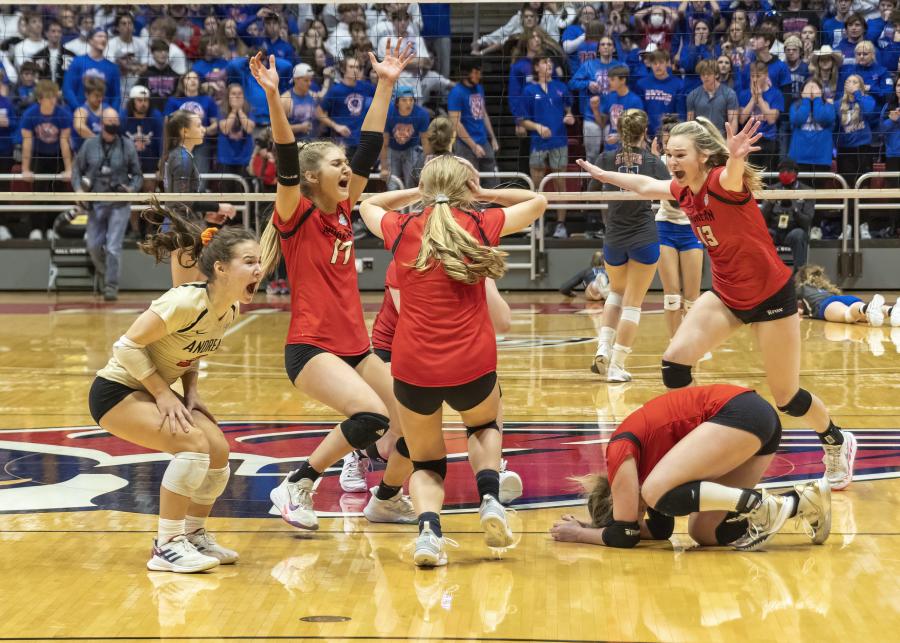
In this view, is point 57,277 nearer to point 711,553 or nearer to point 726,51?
point 726,51

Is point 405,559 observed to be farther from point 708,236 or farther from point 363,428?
point 708,236

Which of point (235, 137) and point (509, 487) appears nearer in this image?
point (509, 487)

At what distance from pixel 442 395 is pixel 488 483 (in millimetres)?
406

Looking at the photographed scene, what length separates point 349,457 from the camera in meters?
6.40

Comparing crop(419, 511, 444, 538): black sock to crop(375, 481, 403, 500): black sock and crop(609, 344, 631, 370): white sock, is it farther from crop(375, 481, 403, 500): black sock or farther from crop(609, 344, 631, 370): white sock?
crop(609, 344, 631, 370): white sock

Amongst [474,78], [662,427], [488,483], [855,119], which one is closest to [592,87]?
[474,78]

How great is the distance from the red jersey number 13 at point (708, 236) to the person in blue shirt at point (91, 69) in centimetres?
1053

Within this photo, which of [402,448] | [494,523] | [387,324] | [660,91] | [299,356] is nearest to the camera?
[494,523]

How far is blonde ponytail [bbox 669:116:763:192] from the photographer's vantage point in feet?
20.5

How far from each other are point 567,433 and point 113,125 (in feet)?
29.5

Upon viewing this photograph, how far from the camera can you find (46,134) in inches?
586

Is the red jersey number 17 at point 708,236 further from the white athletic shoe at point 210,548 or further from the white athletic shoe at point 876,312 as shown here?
the white athletic shoe at point 876,312

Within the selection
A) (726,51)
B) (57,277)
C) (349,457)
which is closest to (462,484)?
(349,457)

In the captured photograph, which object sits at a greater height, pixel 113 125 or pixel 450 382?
pixel 113 125
